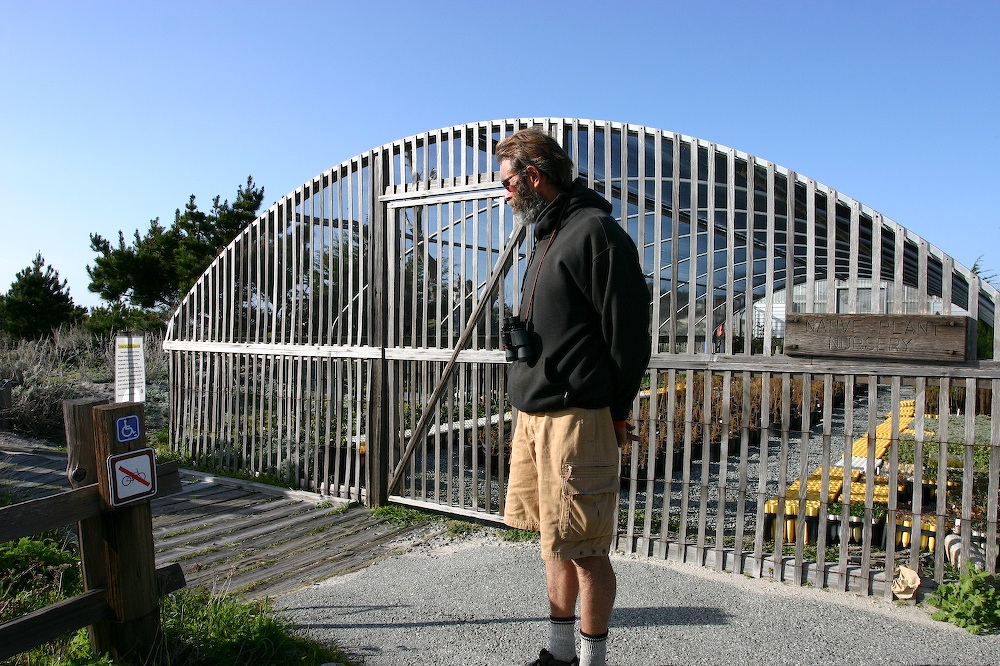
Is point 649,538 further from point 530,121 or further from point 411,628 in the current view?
point 530,121

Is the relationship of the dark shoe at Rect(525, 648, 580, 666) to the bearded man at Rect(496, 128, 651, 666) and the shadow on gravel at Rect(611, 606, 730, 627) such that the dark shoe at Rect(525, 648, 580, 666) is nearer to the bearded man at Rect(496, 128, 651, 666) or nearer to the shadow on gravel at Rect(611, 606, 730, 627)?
the bearded man at Rect(496, 128, 651, 666)

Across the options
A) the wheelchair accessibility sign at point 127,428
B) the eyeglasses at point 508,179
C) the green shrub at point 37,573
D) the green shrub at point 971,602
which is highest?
the eyeglasses at point 508,179

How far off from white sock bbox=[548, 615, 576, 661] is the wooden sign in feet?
7.19

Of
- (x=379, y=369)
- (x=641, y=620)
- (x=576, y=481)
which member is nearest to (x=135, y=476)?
(x=576, y=481)

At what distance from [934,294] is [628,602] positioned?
2313mm

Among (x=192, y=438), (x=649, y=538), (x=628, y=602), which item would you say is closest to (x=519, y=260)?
(x=649, y=538)

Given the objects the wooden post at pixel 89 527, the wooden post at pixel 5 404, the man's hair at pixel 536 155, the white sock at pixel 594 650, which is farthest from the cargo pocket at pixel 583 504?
the wooden post at pixel 5 404

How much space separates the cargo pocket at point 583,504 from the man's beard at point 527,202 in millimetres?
1044

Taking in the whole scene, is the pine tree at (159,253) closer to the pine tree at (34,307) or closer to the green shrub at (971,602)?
the pine tree at (34,307)

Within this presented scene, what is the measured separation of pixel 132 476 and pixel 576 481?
172 centimetres

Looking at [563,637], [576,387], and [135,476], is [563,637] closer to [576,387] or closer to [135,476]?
[576,387]

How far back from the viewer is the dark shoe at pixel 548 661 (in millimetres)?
3027

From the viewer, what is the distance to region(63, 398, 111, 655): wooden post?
2943mm

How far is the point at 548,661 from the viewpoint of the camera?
310cm
